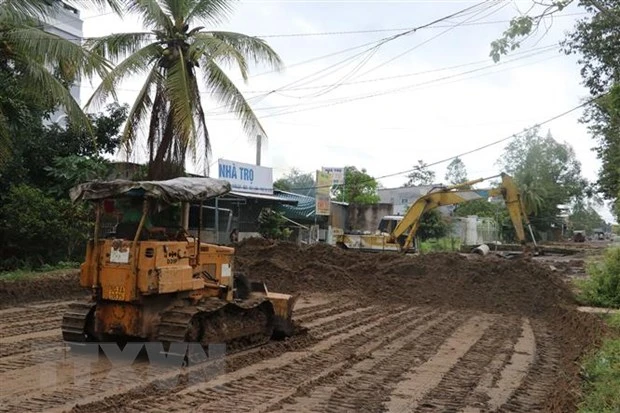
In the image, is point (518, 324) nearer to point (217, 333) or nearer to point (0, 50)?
point (217, 333)

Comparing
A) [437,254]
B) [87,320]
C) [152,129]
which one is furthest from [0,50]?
[437,254]

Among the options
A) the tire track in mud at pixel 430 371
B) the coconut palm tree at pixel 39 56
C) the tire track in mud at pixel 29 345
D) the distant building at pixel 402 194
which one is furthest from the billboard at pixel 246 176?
the distant building at pixel 402 194

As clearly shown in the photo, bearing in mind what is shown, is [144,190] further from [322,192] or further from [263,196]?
[322,192]

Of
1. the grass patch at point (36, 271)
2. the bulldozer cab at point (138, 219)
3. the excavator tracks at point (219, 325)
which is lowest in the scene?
the excavator tracks at point (219, 325)

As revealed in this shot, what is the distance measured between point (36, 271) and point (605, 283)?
48.5ft

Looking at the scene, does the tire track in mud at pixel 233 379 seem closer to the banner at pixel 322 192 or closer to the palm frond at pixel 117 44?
the palm frond at pixel 117 44

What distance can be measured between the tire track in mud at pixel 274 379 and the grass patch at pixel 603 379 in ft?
9.88

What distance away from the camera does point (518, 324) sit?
46.8ft

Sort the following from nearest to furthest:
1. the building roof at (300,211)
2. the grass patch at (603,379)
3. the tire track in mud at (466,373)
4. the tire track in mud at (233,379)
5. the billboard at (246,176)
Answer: the grass patch at (603,379)
the tire track in mud at (233,379)
the tire track in mud at (466,373)
the billboard at (246,176)
the building roof at (300,211)

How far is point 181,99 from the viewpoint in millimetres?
14672

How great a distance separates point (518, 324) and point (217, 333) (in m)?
8.03

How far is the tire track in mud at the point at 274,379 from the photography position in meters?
6.53

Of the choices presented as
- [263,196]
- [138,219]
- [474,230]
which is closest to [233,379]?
[138,219]

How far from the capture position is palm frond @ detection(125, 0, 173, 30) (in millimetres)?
15219
